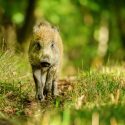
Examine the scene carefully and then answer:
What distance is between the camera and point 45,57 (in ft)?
36.4

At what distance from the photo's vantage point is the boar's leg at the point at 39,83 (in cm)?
1152

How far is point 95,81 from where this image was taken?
11.6 meters

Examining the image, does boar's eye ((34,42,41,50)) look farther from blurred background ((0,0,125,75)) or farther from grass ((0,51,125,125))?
blurred background ((0,0,125,75))

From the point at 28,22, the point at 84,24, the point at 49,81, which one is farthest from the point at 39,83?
the point at 84,24

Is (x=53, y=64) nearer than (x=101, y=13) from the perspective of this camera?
Yes

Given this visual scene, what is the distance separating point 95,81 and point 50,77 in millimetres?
704

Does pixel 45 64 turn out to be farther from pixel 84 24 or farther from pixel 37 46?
pixel 84 24

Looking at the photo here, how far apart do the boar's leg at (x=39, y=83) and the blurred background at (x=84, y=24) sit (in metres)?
12.8

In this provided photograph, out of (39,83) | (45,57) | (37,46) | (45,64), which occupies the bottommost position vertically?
(39,83)

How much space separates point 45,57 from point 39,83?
2.04 ft

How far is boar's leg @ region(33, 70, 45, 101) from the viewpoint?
11516mm

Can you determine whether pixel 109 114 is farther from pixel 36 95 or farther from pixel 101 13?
pixel 101 13

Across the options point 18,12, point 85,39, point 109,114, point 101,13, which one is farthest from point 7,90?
point 85,39

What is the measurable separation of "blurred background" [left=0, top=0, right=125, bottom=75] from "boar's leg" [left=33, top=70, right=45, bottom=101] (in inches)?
502
